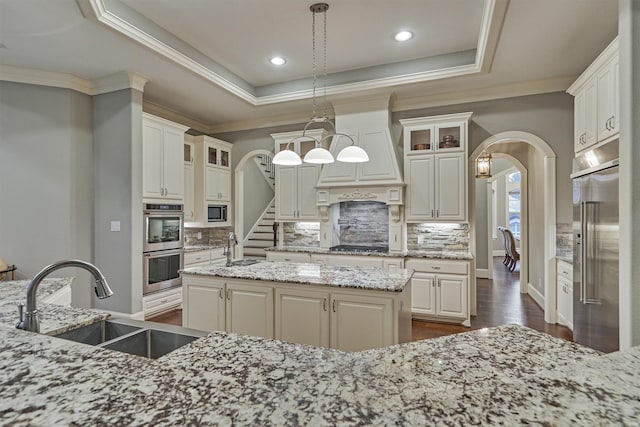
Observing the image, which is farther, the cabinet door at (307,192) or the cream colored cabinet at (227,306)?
the cabinet door at (307,192)

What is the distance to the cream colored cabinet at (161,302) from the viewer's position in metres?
4.21

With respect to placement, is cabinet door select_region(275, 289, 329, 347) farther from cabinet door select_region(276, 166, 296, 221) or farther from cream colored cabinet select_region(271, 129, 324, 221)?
cabinet door select_region(276, 166, 296, 221)

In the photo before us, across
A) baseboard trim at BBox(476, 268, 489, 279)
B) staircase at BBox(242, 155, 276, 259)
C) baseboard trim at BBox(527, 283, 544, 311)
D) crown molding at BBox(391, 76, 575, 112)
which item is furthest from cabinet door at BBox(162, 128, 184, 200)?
baseboard trim at BBox(476, 268, 489, 279)

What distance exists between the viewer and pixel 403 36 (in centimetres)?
357

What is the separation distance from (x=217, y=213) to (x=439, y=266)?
146 inches

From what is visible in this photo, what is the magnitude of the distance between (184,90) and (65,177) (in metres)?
1.81

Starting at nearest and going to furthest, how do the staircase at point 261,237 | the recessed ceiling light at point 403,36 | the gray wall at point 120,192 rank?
the recessed ceiling light at point 403,36 < the gray wall at point 120,192 < the staircase at point 261,237

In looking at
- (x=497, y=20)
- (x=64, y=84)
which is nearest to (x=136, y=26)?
(x=64, y=84)

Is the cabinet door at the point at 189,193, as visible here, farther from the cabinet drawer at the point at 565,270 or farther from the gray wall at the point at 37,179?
the cabinet drawer at the point at 565,270

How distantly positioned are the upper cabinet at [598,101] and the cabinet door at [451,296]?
1.98 meters

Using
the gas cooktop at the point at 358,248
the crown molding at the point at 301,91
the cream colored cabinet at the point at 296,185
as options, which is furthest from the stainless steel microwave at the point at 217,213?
the gas cooktop at the point at 358,248

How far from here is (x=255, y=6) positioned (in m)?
3.03

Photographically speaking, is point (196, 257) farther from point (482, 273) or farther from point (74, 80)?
point (482, 273)

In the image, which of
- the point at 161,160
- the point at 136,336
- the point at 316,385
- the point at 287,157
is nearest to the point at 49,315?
the point at 136,336
